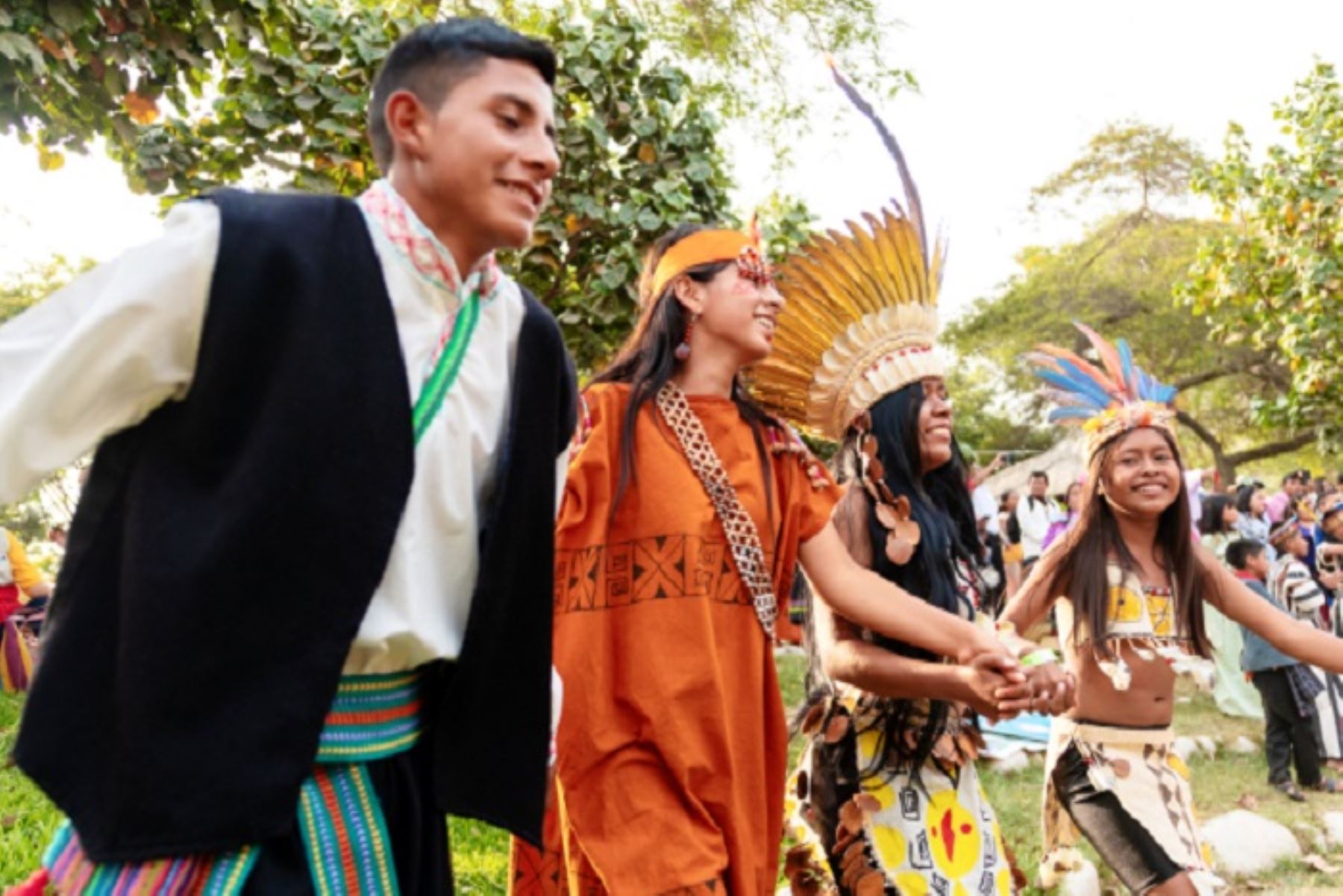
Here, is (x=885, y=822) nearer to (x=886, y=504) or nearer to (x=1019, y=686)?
(x=1019, y=686)

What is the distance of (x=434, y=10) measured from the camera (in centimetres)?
562

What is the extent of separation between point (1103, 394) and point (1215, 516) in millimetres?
8329

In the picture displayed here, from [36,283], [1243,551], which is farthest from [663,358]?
[36,283]

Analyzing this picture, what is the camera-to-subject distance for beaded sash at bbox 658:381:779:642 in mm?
3131

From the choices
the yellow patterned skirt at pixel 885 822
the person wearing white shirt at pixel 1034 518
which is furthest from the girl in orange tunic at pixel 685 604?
the person wearing white shirt at pixel 1034 518

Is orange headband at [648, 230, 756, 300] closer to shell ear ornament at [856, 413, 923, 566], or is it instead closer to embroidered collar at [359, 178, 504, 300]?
shell ear ornament at [856, 413, 923, 566]

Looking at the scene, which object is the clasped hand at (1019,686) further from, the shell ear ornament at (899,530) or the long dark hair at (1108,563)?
the long dark hair at (1108,563)

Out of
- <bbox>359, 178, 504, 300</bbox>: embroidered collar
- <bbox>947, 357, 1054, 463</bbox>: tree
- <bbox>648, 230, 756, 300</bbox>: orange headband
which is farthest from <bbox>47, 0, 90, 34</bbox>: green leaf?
<bbox>947, 357, 1054, 463</bbox>: tree

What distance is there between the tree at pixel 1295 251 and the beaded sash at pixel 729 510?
895cm

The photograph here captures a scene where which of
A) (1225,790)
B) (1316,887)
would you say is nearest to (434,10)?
(1316,887)

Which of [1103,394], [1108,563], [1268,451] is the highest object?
[1268,451]

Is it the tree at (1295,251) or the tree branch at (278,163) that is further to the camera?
the tree at (1295,251)

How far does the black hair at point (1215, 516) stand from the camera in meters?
12.2

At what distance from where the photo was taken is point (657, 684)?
9.68 feet
